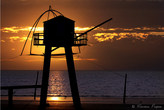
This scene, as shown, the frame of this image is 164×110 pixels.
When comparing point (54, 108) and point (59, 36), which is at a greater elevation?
point (59, 36)

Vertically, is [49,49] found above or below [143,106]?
above

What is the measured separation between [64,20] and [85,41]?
2.39 metres

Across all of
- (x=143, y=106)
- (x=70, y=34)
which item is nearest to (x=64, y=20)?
(x=70, y=34)

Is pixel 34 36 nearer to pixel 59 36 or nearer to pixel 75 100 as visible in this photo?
pixel 59 36

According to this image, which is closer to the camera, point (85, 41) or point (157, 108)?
point (157, 108)

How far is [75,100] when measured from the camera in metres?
25.0

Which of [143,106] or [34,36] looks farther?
[34,36]

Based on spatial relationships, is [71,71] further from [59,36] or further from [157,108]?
[157,108]

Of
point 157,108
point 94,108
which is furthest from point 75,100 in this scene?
point 157,108

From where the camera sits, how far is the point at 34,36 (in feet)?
88.3

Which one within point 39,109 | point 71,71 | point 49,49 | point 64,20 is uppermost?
point 64,20

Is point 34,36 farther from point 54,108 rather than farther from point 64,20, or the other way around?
point 54,108

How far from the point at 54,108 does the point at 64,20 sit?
701 centimetres

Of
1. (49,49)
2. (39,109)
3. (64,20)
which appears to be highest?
(64,20)
